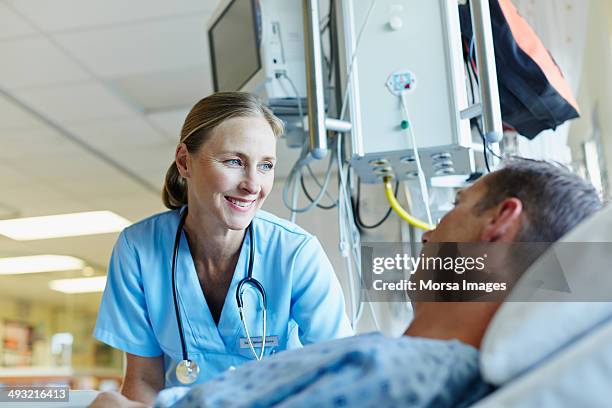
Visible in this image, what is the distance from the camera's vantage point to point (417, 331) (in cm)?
86

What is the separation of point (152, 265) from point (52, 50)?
199 centimetres

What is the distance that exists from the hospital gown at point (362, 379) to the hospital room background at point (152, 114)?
54 cm

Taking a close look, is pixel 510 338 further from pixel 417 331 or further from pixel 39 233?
pixel 39 233

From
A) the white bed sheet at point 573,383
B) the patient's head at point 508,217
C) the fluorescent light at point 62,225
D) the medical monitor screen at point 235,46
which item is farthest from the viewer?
the fluorescent light at point 62,225

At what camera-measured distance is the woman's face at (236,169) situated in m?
1.44

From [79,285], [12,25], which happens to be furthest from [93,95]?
[79,285]

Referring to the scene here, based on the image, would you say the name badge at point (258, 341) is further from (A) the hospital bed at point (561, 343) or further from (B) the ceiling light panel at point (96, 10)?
(B) the ceiling light panel at point (96, 10)

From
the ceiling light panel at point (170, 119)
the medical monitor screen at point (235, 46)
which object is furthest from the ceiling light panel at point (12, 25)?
the ceiling light panel at point (170, 119)

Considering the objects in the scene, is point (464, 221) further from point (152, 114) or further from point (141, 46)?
point (152, 114)

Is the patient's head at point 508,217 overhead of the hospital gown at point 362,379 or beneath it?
overhead

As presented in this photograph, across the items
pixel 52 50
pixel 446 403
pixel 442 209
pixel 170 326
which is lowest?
pixel 446 403

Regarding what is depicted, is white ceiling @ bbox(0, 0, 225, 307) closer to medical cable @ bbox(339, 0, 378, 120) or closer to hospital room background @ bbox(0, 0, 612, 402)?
hospital room background @ bbox(0, 0, 612, 402)

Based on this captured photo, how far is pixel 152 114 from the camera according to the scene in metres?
3.88

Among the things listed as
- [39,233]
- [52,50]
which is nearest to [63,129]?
[52,50]
